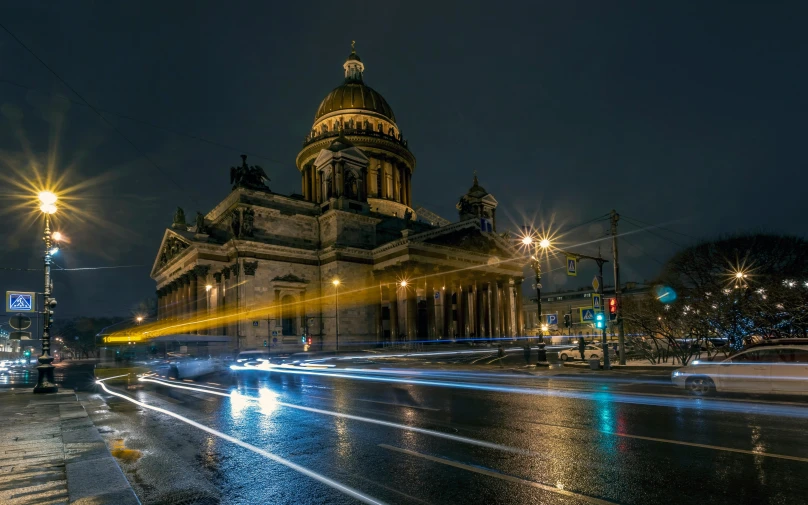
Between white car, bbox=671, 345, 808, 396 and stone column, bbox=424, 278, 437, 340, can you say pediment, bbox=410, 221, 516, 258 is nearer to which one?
stone column, bbox=424, 278, 437, 340

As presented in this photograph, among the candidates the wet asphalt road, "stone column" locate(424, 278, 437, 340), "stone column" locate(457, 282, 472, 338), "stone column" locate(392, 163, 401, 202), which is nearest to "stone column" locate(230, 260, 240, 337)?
"stone column" locate(424, 278, 437, 340)

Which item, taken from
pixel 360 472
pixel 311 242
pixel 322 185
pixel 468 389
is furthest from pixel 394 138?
pixel 360 472

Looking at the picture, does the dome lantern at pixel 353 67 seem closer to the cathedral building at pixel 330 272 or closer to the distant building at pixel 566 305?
the cathedral building at pixel 330 272

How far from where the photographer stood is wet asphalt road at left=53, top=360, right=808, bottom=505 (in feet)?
18.1

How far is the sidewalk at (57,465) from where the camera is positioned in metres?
5.41

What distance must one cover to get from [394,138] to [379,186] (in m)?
8.42

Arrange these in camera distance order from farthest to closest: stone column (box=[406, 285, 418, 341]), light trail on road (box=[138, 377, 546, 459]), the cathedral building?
1. stone column (box=[406, 285, 418, 341])
2. the cathedral building
3. light trail on road (box=[138, 377, 546, 459])

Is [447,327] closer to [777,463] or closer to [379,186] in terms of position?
[379,186]

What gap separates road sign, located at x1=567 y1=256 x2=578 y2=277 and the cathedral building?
1841 cm

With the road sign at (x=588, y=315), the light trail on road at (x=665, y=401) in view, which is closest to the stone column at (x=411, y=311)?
the road sign at (x=588, y=315)

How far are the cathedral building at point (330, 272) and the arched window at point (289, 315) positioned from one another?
105 mm

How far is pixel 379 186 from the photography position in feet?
243

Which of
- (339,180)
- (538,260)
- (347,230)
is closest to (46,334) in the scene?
(538,260)

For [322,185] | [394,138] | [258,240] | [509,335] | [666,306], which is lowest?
[509,335]
